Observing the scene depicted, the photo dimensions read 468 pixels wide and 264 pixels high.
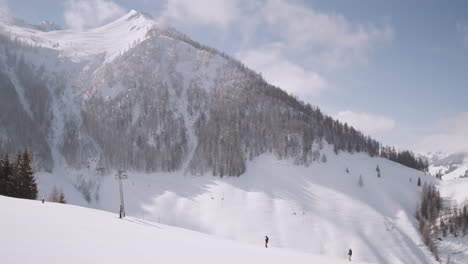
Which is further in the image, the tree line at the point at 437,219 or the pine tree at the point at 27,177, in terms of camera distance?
the tree line at the point at 437,219

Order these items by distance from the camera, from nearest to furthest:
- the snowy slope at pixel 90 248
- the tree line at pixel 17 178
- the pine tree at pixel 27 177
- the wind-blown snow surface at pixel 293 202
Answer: the snowy slope at pixel 90 248, the tree line at pixel 17 178, the pine tree at pixel 27 177, the wind-blown snow surface at pixel 293 202

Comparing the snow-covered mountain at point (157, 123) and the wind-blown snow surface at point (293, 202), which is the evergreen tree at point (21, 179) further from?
the snow-covered mountain at point (157, 123)

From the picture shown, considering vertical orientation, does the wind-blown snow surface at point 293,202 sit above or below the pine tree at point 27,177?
below

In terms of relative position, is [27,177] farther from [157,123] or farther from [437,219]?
[437,219]

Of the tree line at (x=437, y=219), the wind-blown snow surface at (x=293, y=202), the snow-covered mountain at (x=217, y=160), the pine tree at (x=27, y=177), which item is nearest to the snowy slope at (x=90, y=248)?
the pine tree at (x=27, y=177)

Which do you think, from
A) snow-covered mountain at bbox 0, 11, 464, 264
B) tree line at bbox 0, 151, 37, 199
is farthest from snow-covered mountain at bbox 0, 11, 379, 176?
tree line at bbox 0, 151, 37, 199

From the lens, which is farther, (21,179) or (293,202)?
(293,202)

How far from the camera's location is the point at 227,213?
335 feet

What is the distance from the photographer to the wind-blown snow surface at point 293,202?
87625mm

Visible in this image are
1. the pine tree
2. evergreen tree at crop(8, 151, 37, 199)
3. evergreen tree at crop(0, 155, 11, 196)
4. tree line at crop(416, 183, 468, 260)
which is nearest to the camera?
evergreen tree at crop(0, 155, 11, 196)

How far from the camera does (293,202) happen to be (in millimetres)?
106750

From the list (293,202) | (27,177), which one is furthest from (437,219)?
(27,177)

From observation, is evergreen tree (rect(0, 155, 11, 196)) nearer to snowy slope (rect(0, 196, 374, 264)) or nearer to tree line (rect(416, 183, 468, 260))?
snowy slope (rect(0, 196, 374, 264))

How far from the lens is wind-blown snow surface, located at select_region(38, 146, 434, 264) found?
3450 inches
